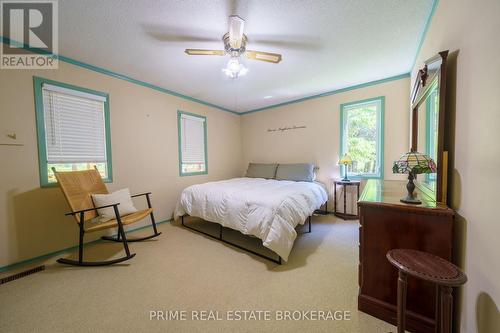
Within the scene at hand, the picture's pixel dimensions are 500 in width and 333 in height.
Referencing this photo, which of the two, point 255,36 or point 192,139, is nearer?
point 255,36

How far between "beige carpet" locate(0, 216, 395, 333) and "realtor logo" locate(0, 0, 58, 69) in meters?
2.26

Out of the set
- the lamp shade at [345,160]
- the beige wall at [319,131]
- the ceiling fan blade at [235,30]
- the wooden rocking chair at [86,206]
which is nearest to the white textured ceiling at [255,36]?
the ceiling fan blade at [235,30]

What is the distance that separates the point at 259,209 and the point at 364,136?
2.54m

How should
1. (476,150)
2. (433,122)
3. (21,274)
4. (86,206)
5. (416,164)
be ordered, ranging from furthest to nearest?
(86,206), (21,274), (433,122), (416,164), (476,150)

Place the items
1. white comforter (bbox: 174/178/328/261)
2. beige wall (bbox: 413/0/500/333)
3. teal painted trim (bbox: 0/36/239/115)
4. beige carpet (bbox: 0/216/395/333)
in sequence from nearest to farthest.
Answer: beige wall (bbox: 413/0/500/333)
beige carpet (bbox: 0/216/395/333)
white comforter (bbox: 174/178/328/261)
teal painted trim (bbox: 0/36/239/115)

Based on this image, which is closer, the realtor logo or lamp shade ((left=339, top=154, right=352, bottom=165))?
the realtor logo

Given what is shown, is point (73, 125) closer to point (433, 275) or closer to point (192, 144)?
point (192, 144)

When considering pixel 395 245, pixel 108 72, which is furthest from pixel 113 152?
pixel 395 245

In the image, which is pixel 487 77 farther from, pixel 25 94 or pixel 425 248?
pixel 25 94

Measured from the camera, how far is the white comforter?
1.94 m

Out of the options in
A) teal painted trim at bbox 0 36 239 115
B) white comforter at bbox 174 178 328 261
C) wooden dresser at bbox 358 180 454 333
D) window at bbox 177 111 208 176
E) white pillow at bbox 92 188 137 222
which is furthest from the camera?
window at bbox 177 111 208 176

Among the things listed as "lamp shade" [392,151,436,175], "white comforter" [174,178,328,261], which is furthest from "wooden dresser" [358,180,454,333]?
"white comforter" [174,178,328,261]

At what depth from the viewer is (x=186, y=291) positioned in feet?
5.29

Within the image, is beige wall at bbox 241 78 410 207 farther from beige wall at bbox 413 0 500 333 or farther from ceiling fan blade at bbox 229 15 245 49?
ceiling fan blade at bbox 229 15 245 49
